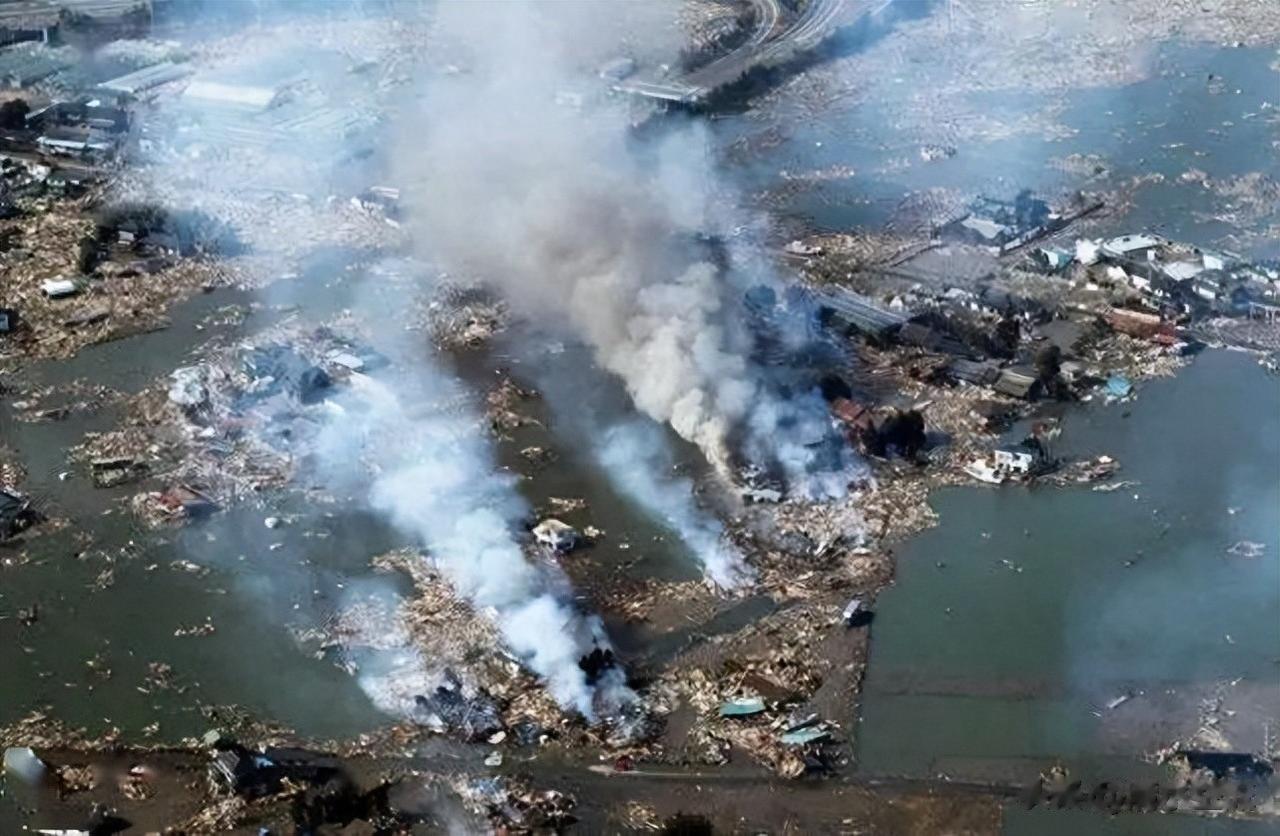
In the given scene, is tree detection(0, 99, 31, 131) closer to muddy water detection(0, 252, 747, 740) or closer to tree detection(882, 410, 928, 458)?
muddy water detection(0, 252, 747, 740)

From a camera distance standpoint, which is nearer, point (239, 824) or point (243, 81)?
point (239, 824)

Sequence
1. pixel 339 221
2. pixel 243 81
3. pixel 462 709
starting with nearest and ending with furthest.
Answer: pixel 462 709, pixel 339 221, pixel 243 81

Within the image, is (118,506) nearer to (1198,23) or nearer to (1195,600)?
(1195,600)

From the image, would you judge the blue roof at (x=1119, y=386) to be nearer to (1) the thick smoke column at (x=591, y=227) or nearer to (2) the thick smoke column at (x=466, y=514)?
(1) the thick smoke column at (x=591, y=227)

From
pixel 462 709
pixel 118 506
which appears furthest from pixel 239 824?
pixel 118 506

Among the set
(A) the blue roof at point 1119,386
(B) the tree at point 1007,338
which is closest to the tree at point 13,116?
(B) the tree at point 1007,338

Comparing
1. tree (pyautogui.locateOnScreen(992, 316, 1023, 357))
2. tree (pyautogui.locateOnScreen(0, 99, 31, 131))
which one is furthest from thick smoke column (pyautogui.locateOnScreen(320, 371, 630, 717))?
tree (pyautogui.locateOnScreen(0, 99, 31, 131))

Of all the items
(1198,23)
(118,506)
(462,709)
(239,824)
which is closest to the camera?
(239,824)
